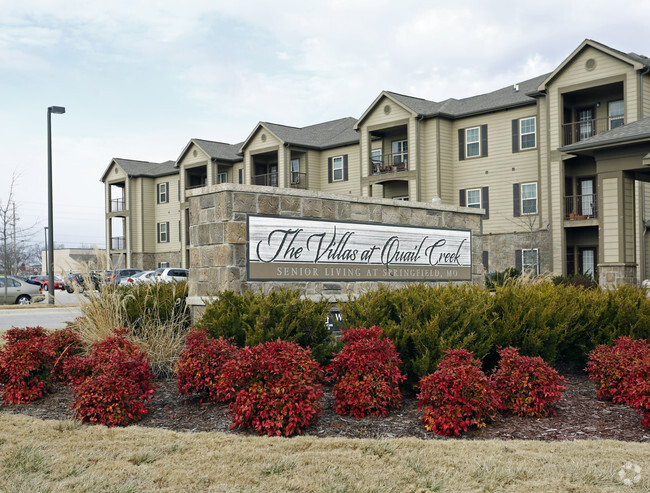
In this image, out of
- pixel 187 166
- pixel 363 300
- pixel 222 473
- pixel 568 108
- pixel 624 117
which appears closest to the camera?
pixel 222 473

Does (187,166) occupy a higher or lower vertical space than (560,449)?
higher

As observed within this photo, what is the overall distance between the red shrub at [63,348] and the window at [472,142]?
87.5ft

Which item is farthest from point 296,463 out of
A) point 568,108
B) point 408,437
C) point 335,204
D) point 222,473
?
point 568,108

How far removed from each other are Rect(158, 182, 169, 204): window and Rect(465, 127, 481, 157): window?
26.2 meters

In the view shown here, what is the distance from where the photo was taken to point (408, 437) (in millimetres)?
5926

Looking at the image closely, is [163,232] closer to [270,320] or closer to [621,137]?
[621,137]

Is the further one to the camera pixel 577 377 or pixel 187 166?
pixel 187 166

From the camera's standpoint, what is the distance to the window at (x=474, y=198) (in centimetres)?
3262

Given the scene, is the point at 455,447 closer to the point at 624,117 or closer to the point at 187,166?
the point at 624,117

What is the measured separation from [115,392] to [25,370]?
6.12 ft

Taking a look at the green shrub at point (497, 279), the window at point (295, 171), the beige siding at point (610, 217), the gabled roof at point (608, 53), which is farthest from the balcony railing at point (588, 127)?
the window at point (295, 171)

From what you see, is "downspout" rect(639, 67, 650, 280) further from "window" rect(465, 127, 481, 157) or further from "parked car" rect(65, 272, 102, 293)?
"parked car" rect(65, 272, 102, 293)

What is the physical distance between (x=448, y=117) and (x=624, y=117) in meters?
8.98

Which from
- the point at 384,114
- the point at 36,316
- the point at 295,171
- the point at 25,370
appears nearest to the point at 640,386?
the point at 25,370
